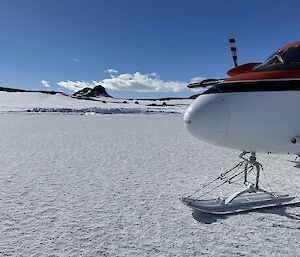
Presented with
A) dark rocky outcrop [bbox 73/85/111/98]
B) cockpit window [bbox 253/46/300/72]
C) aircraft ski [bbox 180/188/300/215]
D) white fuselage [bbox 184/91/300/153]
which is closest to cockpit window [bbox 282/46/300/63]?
cockpit window [bbox 253/46/300/72]

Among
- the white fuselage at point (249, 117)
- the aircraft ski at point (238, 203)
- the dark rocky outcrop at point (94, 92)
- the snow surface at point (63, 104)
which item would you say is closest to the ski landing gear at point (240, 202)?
the aircraft ski at point (238, 203)

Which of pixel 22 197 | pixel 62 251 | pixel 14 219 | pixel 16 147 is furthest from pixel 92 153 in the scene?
pixel 62 251

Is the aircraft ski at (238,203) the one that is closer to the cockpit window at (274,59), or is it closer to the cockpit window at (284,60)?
the cockpit window at (284,60)

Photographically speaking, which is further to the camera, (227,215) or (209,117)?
(227,215)

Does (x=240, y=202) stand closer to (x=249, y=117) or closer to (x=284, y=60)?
(x=249, y=117)

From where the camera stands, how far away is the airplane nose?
393 cm

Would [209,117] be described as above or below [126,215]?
above

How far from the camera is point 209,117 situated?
3943mm

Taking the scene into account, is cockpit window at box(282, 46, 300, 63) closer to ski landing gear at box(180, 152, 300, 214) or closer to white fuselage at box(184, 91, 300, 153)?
white fuselage at box(184, 91, 300, 153)

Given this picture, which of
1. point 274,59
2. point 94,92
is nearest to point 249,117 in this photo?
point 274,59

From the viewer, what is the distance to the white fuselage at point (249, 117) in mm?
3939

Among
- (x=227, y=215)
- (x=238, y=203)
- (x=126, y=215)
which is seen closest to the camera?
(x=126, y=215)

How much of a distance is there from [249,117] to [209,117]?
0.58 m

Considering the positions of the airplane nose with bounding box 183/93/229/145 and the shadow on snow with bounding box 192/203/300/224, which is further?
the shadow on snow with bounding box 192/203/300/224
